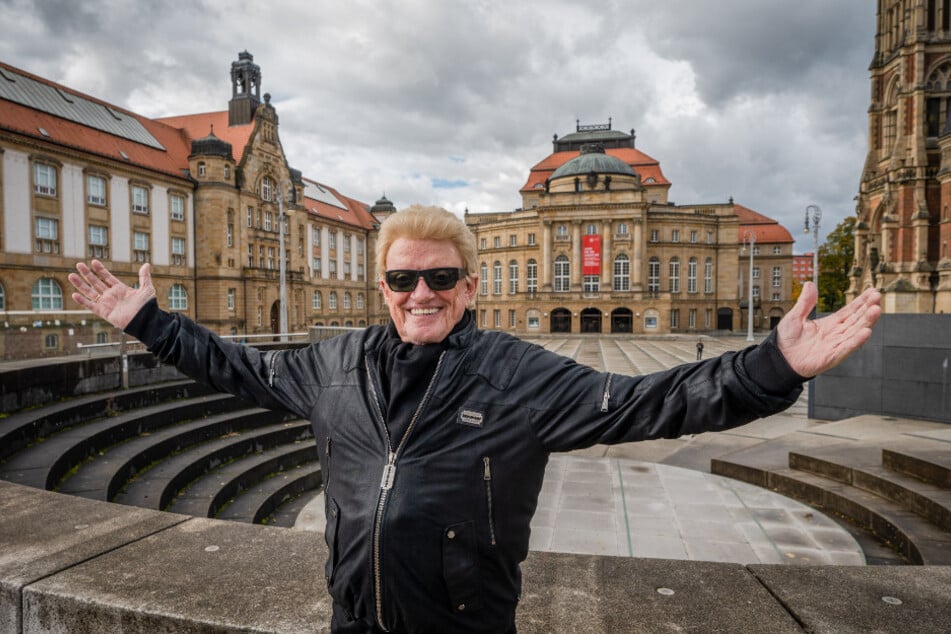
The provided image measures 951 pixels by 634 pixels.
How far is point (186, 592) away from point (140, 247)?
153 feet

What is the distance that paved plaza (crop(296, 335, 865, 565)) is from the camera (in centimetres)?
640

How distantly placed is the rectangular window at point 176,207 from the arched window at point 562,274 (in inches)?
1663

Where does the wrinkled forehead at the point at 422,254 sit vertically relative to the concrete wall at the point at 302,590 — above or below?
above

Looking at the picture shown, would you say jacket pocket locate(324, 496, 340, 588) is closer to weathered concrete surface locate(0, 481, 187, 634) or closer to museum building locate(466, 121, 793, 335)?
weathered concrete surface locate(0, 481, 187, 634)

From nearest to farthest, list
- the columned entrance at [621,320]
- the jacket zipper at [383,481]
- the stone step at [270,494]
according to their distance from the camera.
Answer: the jacket zipper at [383,481]
the stone step at [270,494]
the columned entrance at [621,320]

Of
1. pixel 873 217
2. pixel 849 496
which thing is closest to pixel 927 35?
pixel 873 217

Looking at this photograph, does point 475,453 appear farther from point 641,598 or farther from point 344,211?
point 344,211

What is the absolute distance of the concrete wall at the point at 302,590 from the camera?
2354 millimetres

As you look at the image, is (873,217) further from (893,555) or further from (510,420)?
(510,420)

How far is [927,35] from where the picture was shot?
39062mm

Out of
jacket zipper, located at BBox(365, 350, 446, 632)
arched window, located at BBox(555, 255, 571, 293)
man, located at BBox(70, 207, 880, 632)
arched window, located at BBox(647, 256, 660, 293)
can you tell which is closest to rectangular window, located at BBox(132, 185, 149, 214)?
arched window, located at BBox(555, 255, 571, 293)

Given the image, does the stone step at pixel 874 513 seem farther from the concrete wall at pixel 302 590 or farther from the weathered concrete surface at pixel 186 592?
the weathered concrete surface at pixel 186 592

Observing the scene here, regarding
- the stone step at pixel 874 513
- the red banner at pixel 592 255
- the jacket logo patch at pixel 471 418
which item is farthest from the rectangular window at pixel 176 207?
the jacket logo patch at pixel 471 418

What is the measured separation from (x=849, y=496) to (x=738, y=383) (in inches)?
301
